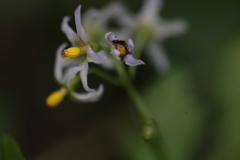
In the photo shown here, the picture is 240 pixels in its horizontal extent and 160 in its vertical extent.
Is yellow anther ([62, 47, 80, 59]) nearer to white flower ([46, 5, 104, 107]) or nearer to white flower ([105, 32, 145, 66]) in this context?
white flower ([46, 5, 104, 107])

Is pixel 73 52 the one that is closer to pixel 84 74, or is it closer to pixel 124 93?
pixel 84 74

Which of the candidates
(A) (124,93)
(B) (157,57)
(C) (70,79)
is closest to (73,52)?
(C) (70,79)

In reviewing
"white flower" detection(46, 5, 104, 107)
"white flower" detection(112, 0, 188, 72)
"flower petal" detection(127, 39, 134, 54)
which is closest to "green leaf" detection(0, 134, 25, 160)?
"white flower" detection(46, 5, 104, 107)

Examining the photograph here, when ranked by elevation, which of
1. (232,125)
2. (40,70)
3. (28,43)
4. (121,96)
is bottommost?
(232,125)

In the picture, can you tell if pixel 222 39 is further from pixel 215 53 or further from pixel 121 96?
pixel 121 96

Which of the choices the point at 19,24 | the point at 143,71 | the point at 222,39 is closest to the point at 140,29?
the point at 143,71
